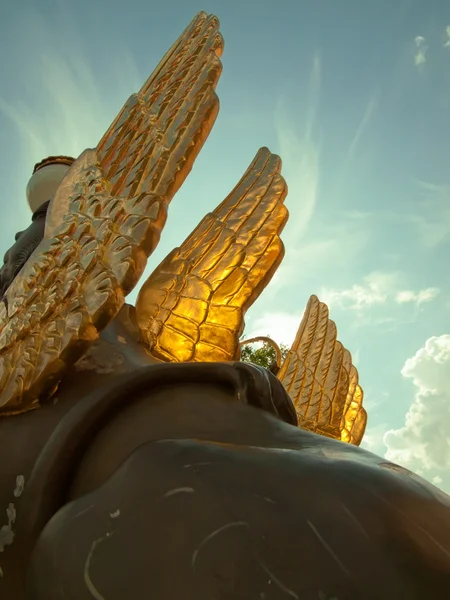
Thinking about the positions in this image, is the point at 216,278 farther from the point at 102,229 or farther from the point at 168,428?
the point at 168,428

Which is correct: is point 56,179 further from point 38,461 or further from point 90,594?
point 90,594

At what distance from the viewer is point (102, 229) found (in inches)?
34.5

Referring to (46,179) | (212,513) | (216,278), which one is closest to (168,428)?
(212,513)

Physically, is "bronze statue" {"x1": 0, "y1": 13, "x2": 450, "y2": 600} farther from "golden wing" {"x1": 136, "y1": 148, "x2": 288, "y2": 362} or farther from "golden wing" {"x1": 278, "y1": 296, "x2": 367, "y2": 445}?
"golden wing" {"x1": 278, "y1": 296, "x2": 367, "y2": 445}

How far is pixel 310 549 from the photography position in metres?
0.48

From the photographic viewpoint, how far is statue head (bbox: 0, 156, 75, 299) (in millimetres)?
1341

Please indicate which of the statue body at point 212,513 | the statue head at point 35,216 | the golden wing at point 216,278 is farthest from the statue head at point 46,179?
the statue body at point 212,513

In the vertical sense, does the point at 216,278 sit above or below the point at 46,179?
below

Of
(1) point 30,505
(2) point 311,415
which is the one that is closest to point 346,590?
(1) point 30,505

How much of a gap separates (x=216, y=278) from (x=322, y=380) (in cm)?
126

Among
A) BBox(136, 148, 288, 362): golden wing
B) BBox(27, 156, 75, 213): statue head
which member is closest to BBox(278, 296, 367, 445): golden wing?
BBox(136, 148, 288, 362): golden wing

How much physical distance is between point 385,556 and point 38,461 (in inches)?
18.7

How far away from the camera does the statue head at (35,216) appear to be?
134 centimetres

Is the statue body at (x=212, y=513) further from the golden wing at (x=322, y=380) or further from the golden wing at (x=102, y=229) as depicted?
the golden wing at (x=322, y=380)
